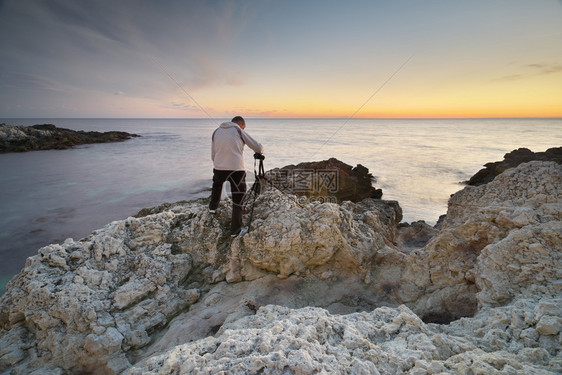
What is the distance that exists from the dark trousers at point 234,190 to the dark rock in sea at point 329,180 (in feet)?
15.2

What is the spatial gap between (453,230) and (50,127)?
48.6 m

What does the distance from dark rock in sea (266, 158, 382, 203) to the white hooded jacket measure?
4747 mm

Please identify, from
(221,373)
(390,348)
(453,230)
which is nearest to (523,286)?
(453,230)

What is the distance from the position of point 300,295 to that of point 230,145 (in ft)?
8.34

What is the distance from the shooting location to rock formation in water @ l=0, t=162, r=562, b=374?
1901 mm

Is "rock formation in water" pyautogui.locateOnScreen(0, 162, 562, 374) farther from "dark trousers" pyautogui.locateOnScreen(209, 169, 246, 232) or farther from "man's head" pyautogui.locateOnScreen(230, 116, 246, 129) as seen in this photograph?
"man's head" pyautogui.locateOnScreen(230, 116, 246, 129)

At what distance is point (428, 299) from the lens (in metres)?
3.38

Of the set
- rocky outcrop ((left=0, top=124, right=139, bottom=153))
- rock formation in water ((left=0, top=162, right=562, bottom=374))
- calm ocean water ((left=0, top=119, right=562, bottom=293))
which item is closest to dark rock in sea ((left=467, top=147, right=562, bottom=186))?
calm ocean water ((left=0, top=119, right=562, bottom=293))

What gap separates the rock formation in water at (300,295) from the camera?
190cm

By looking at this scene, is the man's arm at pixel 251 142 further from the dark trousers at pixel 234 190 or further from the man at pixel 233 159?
the dark trousers at pixel 234 190
